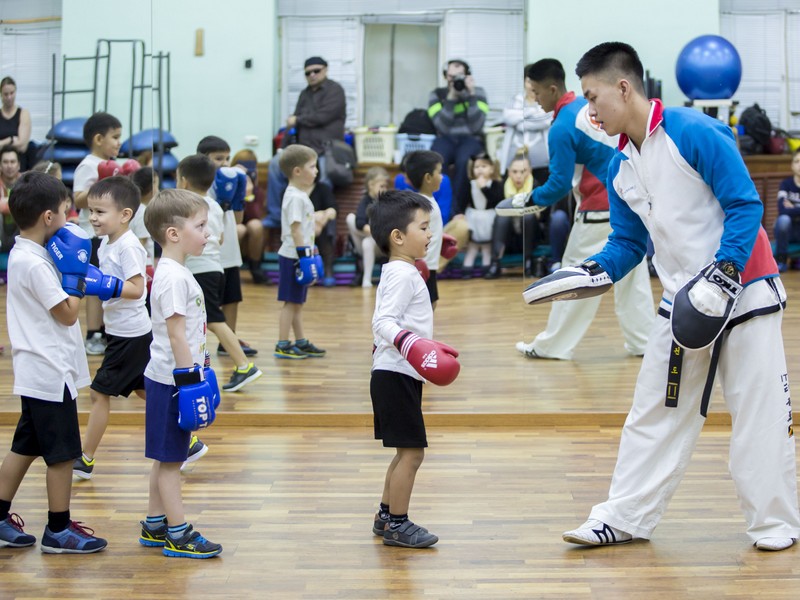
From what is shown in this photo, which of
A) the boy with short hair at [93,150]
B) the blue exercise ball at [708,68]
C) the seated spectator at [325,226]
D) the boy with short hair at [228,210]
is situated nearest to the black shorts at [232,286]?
the boy with short hair at [228,210]

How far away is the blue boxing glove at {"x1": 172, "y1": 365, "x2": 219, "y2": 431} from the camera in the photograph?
3221 mm

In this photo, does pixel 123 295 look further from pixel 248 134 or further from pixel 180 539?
pixel 248 134

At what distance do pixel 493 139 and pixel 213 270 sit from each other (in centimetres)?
433

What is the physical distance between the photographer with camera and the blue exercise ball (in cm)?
294

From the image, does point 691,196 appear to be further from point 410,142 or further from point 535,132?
point 410,142

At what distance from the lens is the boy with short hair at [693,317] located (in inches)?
120

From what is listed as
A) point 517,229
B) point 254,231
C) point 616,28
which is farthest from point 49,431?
point 254,231

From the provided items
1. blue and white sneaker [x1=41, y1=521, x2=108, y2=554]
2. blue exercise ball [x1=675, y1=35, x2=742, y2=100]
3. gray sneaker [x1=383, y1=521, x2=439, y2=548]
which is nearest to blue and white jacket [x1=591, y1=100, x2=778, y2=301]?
gray sneaker [x1=383, y1=521, x2=439, y2=548]

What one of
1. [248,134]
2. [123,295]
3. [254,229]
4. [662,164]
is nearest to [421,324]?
[662,164]

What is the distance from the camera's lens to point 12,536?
→ 3.40m

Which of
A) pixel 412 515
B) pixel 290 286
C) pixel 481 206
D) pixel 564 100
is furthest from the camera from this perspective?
pixel 481 206

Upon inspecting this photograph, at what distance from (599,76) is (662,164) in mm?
315

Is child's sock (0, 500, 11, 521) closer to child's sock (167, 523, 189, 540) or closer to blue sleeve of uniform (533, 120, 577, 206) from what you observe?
child's sock (167, 523, 189, 540)

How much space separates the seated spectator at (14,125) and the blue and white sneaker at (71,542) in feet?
7.49
